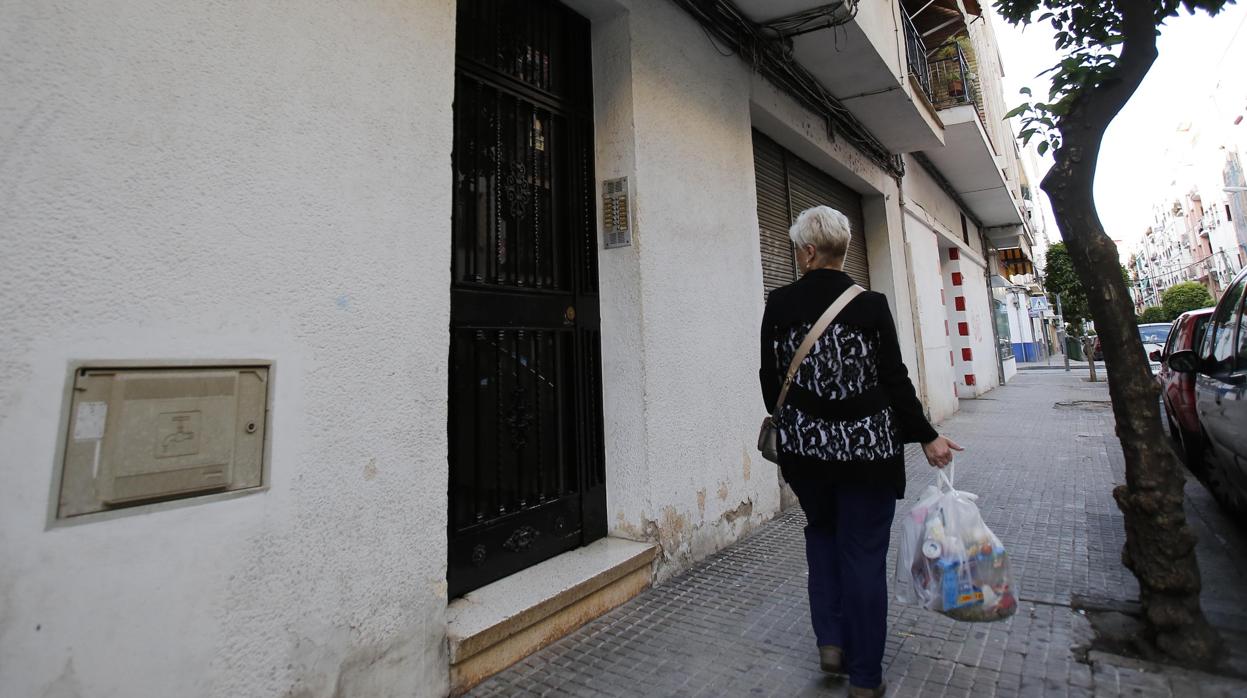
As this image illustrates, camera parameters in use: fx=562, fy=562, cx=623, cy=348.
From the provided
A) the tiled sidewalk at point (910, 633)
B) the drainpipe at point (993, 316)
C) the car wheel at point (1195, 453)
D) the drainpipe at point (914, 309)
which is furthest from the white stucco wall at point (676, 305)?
the drainpipe at point (993, 316)

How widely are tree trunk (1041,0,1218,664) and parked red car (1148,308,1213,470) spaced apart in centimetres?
264

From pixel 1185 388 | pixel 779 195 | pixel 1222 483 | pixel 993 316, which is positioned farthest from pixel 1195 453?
pixel 993 316

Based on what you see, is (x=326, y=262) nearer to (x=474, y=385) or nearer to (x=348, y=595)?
(x=474, y=385)

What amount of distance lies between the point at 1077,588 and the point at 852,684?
176 cm

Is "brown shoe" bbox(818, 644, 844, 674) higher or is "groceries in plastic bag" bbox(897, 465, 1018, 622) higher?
"groceries in plastic bag" bbox(897, 465, 1018, 622)

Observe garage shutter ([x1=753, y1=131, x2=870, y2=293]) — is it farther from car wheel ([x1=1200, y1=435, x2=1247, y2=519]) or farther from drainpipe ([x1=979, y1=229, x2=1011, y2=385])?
drainpipe ([x1=979, y1=229, x2=1011, y2=385])

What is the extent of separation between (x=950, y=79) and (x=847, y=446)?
31.4 ft

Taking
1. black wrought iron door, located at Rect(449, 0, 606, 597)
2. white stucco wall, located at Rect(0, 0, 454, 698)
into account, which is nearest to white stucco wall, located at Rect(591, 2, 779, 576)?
black wrought iron door, located at Rect(449, 0, 606, 597)

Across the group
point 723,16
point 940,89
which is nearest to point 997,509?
point 723,16

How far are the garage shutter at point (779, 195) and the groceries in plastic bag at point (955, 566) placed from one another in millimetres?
3480

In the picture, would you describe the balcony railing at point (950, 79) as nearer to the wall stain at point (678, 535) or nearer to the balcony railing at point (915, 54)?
the balcony railing at point (915, 54)

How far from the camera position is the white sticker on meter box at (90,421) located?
1.49 meters

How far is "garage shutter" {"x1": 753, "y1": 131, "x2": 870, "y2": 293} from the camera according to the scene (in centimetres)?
578

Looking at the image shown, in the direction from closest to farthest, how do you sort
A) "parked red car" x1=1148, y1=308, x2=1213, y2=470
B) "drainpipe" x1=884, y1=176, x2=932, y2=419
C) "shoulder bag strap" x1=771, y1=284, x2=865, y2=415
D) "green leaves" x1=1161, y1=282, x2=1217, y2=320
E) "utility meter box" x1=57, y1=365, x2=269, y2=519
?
"utility meter box" x1=57, y1=365, x2=269, y2=519 < "shoulder bag strap" x1=771, y1=284, x2=865, y2=415 < "parked red car" x1=1148, y1=308, x2=1213, y2=470 < "drainpipe" x1=884, y1=176, x2=932, y2=419 < "green leaves" x1=1161, y1=282, x2=1217, y2=320
